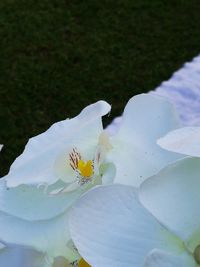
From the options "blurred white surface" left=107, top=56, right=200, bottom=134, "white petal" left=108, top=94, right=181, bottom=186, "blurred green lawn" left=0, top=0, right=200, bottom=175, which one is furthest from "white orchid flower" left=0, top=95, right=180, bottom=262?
"blurred green lawn" left=0, top=0, right=200, bottom=175

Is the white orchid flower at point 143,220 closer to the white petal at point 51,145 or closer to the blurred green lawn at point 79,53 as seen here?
the white petal at point 51,145

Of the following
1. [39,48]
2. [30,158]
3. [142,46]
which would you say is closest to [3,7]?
[39,48]

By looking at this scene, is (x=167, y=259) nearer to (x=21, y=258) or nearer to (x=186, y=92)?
(x=21, y=258)

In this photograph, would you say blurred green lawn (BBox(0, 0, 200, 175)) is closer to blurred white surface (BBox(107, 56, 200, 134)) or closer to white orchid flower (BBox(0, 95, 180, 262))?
blurred white surface (BBox(107, 56, 200, 134))

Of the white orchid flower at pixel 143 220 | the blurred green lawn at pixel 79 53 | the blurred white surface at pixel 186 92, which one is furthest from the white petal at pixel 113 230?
the blurred green lawn at pixel 79 53

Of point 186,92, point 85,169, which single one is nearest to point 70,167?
point 85,169

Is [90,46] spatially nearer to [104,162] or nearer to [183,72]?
[183,72]
